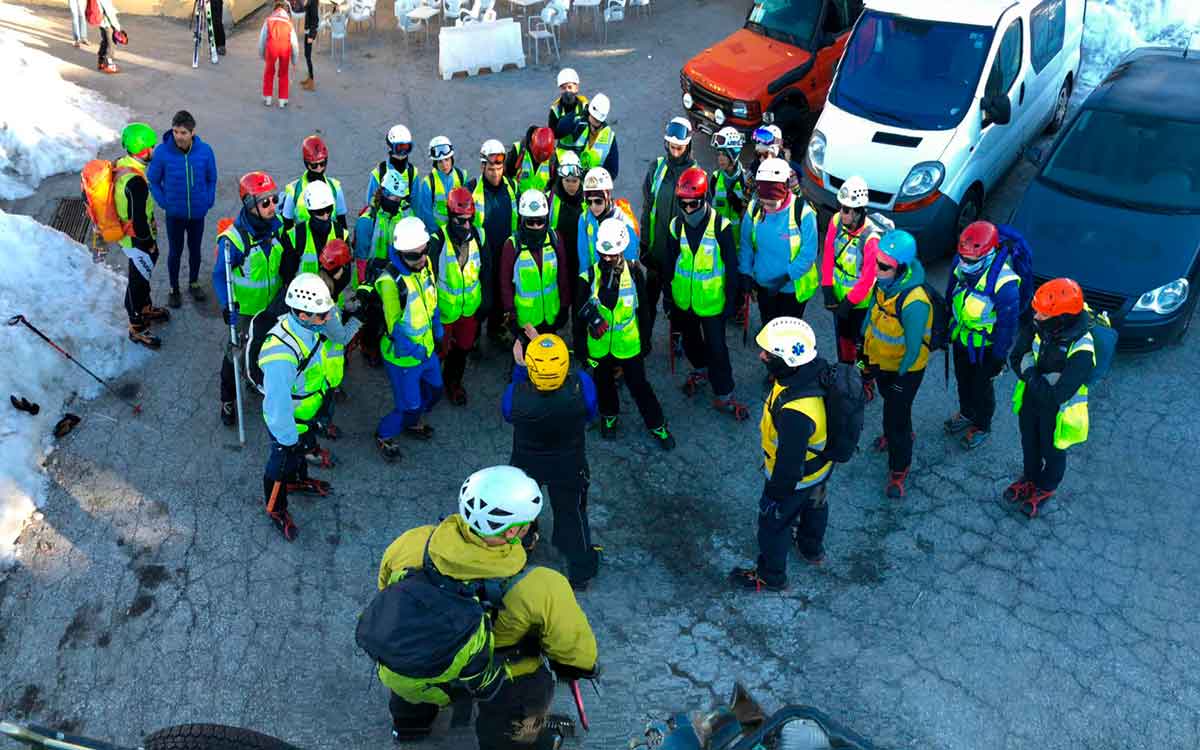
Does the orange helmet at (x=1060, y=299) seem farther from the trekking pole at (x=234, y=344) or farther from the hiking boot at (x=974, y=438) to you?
the trekking pole at (x=234, y=344)

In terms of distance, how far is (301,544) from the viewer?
7.52 meters

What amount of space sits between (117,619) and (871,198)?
7.61 m

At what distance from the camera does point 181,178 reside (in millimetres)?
9078

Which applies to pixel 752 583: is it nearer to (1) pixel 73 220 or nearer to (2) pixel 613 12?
(1) pixel 73 220

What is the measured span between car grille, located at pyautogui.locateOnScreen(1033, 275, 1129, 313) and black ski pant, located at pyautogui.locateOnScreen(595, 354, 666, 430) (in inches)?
152

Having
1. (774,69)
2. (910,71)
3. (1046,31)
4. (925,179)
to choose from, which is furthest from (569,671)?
(1046,31)

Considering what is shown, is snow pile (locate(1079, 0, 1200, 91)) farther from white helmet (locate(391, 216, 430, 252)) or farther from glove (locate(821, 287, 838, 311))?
white helmet (locate(391, 216, 430, 252))

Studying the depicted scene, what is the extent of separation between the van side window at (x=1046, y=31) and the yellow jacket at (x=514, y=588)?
9.17 meters

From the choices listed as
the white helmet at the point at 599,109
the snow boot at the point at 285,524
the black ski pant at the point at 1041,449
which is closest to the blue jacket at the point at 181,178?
the snow boot at the point at 285,524

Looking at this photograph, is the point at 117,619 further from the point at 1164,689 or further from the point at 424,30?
the point at 424,30

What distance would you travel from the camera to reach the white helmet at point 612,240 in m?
7.38

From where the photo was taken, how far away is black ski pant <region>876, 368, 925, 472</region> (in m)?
7.62

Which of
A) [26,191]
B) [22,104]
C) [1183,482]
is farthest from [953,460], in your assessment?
[22,104]

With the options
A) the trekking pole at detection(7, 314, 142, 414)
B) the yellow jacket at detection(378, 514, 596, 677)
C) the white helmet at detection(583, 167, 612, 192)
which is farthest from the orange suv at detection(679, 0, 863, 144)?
the yellow jacket at detection(378, 514, 596, 677)
